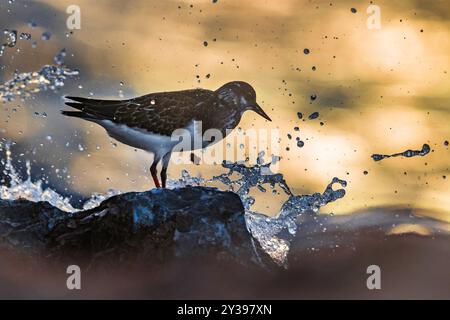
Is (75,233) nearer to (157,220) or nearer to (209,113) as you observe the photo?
(157,220)

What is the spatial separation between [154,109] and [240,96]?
99 centimetres

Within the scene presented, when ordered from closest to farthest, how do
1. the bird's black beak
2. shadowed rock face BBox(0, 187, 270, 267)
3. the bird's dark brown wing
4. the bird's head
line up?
shadowed rock face BBox(0, 187, 270, 267) < the bird's dark brown wing < the bird's head < the bird's black beak

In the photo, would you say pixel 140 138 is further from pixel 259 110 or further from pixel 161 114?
pixel 259 110

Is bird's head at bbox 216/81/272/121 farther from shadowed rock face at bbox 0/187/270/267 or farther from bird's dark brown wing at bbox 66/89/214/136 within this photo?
shadowed rock face at bbox 0/187/270/267

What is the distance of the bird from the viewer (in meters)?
7.38

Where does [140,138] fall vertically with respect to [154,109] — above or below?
below

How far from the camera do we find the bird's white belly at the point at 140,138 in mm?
7430

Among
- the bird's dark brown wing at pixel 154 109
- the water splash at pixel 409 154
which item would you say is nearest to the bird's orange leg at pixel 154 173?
the bird's dark brown wing at pixel 154 109

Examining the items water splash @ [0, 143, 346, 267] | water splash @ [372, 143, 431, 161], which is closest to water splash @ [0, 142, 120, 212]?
water splash @ [0, 143, 346, 267]

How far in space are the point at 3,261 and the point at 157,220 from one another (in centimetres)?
151

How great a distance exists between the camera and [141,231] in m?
6.68

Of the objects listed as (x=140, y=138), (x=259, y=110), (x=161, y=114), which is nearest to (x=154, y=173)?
(x=140, y=138)

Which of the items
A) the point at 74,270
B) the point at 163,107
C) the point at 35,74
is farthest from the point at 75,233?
the point at 35,74

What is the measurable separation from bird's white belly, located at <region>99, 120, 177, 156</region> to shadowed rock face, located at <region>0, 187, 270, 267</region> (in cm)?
66
